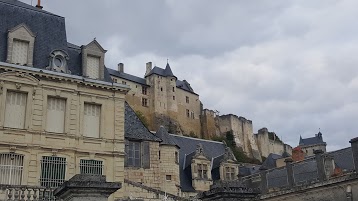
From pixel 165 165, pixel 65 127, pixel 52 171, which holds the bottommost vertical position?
pixel 52 171

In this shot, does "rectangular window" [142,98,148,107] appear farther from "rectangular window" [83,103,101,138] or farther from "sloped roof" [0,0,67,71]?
"rectangular window" [83,103,101,138]

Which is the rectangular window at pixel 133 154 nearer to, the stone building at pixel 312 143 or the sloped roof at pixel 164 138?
the sloped roof at pixel 164 138

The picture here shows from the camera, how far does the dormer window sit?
833 inches

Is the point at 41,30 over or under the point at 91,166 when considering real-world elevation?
over

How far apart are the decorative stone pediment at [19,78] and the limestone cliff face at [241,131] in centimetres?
6811

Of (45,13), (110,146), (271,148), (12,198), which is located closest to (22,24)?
(45,13)

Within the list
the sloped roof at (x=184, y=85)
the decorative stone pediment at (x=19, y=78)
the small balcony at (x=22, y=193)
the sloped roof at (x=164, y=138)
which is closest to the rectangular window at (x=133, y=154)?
the sloped roof at (x=164, y=138)

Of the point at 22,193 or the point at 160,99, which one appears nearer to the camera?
the point at 22,193

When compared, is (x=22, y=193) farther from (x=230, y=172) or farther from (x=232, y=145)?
(x=232, y=145)

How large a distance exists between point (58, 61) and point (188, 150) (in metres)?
17.8

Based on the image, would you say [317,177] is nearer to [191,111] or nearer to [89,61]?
[89,61]

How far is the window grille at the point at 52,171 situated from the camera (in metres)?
19.3

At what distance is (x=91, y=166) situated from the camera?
67.3 feet

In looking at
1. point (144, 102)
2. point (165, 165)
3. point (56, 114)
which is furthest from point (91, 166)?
point (144, 102)
